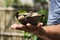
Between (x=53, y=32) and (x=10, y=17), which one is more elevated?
(x=10, y=17)

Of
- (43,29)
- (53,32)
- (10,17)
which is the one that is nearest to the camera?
(43,29)

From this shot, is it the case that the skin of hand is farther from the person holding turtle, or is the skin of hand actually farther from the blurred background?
the blurred background

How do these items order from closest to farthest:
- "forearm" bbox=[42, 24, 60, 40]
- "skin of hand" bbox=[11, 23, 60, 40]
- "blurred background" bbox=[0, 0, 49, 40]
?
"skin of hand" bbox=[11, 23, 60, 40], "forearm" bbox=[42, 24, 60, 40], "blurred background" bbox=[0, 0, 49, 40]

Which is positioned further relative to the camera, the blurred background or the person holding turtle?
the blurred background

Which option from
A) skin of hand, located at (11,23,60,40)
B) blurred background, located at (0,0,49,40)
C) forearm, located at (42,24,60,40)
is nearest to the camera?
skin of hand, located at (11,23,60,40)

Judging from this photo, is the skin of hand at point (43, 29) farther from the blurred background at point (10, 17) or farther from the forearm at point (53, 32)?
the blurred background at point (10, 17)

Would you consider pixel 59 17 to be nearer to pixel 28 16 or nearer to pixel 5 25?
pixel 28 16

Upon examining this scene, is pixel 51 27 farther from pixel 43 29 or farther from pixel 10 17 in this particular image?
pixel 10 17

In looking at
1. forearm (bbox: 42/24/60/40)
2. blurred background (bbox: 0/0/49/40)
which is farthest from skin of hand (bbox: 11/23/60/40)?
blurred background (bbox: 0/0/49/40)

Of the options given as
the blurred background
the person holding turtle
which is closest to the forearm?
the person holding turtle

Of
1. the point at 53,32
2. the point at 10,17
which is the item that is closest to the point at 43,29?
the point at 53,32

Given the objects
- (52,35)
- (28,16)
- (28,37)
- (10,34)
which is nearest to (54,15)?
(52,35)
